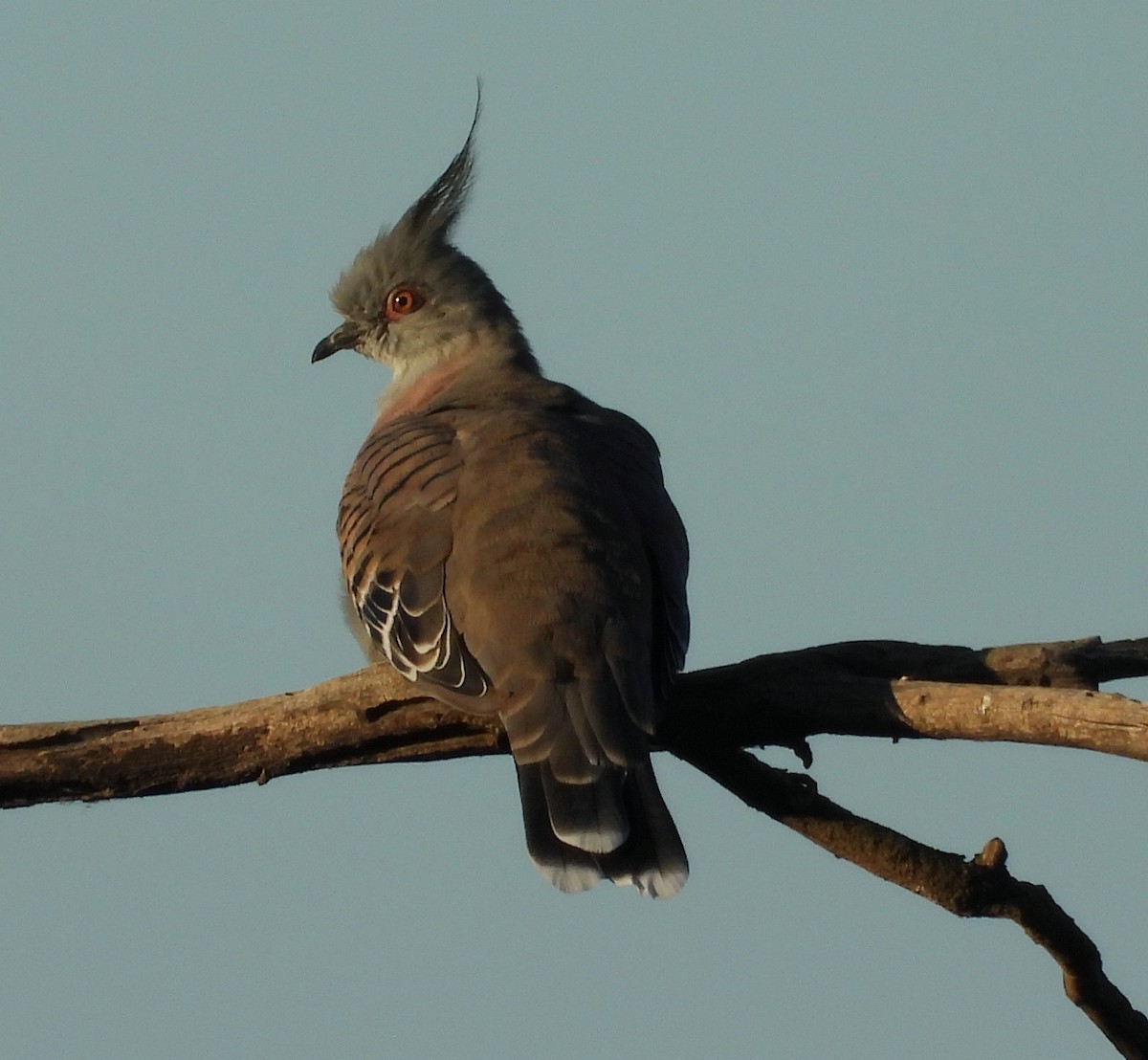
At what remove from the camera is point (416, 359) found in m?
8.99

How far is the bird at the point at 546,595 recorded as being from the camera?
18.8 ft

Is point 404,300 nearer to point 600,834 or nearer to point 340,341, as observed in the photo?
point 340,341

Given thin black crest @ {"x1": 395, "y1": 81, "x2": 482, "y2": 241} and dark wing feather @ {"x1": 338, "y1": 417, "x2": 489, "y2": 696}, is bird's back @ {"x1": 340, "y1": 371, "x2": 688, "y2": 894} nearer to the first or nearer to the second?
dark wing feather @ {"x1": 338, "y1": 417, "x2": 489, "y2": 696}

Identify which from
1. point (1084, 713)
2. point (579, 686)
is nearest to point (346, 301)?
point (579, 686)

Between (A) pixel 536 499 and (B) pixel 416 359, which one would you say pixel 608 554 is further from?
(B) pixel 416 359

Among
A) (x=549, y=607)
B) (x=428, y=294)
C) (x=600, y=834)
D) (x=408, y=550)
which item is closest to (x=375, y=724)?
(x=408, y=550)

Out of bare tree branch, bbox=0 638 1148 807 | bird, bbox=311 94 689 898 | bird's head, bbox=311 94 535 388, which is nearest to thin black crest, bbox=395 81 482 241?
bird's head, bbox=311 94 535 388

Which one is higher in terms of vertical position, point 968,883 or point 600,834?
point 600,834

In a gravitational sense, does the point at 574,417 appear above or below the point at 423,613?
above

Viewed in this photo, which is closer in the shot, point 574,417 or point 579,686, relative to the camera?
point 579,686

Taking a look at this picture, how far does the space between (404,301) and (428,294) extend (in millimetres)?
123

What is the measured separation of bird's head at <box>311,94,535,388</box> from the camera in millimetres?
8922

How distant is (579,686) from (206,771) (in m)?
1.24

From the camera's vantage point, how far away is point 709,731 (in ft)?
20.2
